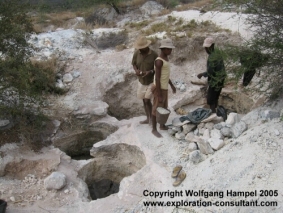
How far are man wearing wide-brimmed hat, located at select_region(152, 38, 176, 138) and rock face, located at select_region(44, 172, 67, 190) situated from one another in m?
1.81

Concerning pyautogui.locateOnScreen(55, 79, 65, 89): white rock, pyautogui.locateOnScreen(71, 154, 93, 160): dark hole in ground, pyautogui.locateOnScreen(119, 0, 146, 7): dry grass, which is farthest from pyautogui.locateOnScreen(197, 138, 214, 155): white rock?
pyautogui.locateOnScreen(119, 0, 146, 7): dry grass

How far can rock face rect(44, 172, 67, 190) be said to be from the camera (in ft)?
16.1

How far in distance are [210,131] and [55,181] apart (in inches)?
107

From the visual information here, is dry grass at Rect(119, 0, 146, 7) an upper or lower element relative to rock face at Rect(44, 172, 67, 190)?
lower

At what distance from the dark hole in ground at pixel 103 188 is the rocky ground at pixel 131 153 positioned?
→ 2 cm

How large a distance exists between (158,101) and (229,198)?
2.13m

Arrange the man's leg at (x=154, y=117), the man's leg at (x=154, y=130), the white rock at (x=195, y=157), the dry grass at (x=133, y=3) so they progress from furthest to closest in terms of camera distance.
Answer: the dry grass at (x=133, y=3)
the man's leg at (x=154, y=130)
the man's leg at (x=154, y=117)
the white rock at (x=195, y=157)

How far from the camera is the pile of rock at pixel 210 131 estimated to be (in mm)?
4777

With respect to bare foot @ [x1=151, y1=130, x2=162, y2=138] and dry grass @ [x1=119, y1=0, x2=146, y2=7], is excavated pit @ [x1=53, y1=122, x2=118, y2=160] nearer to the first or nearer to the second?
bare foot @ [x1=151, y1=130, x2=162, y2=138]

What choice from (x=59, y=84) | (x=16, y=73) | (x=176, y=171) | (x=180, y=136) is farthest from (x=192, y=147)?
(x=59, y=84)

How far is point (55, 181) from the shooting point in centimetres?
493

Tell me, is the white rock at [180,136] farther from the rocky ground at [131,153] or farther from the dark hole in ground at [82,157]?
the dark hole in ground at [82,157]

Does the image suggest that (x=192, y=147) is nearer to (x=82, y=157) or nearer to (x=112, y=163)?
(x=112, y=163)

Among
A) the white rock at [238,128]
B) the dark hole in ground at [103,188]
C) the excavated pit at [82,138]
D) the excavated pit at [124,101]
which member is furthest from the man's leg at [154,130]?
the excavated pit at [124,101]
